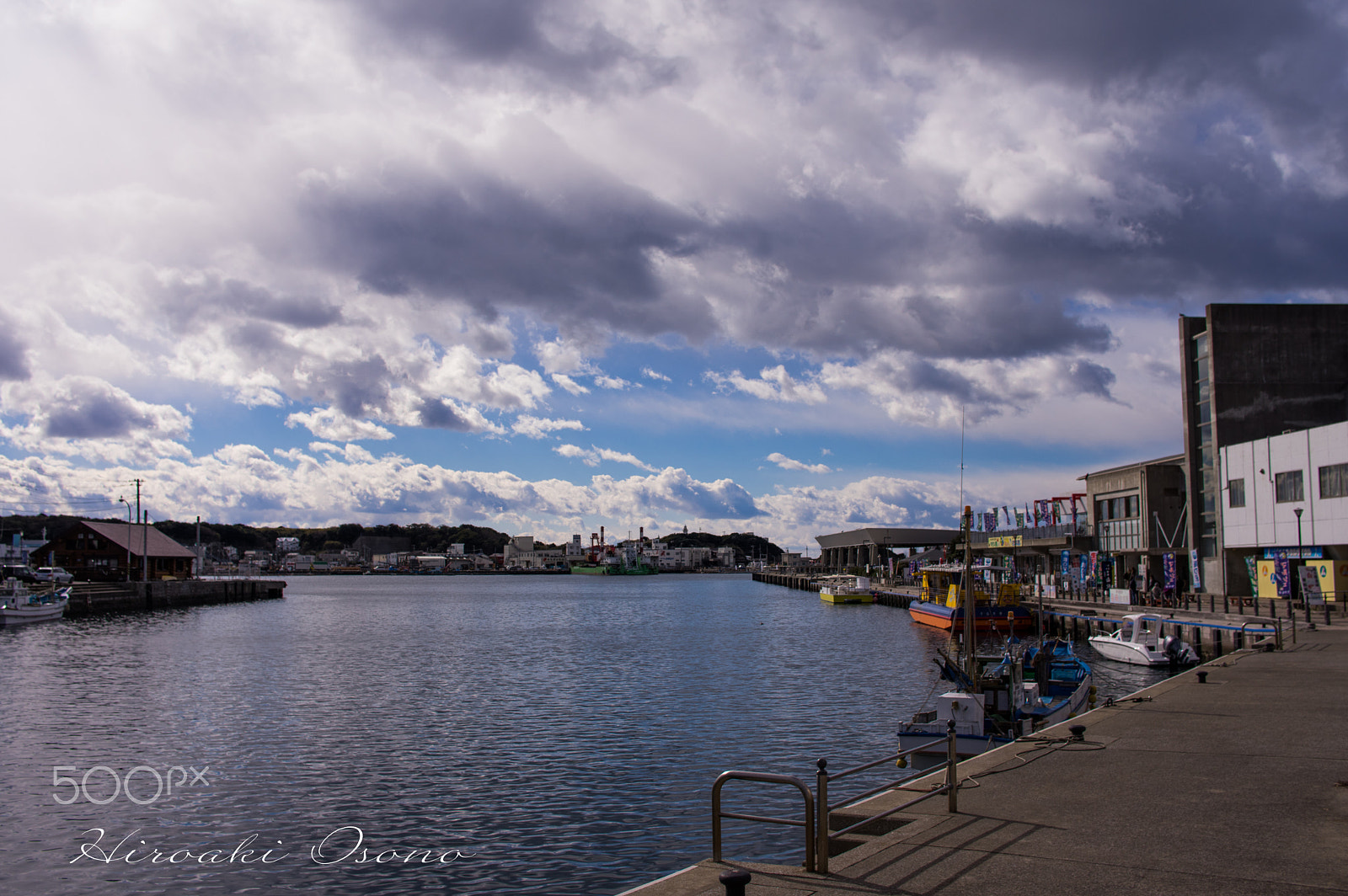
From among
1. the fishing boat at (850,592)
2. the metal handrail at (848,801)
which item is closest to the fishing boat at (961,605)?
the fishing boat at (850,592)

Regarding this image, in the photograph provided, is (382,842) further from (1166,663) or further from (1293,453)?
(1293,453)

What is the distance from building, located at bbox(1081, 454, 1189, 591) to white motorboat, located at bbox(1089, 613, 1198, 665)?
30.3 meters

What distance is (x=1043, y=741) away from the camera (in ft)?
60.4

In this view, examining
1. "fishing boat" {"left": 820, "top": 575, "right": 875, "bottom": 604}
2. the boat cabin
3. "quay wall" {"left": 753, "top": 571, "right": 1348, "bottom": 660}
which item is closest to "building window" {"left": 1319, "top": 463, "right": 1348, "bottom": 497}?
"quay wall" {"left": 753, "top": 571, "right": 1348, "bottom": 660}

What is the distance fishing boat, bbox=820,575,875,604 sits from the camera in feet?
381

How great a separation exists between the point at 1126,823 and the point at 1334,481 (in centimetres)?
5493

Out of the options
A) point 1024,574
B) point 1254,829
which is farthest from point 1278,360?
point 1254,829

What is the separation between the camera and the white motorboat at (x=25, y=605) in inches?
2963

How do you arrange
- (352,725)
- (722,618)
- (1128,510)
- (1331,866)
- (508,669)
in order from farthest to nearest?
(722,618) → (1128,510) → (508,669) → (352,725) → (1331,866)

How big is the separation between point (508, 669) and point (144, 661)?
21.0 m

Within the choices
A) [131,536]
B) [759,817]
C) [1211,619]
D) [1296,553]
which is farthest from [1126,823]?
[131,536]

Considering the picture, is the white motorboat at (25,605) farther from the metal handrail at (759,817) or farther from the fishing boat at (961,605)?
the metal handrail at (759,817)

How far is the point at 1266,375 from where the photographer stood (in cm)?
6756

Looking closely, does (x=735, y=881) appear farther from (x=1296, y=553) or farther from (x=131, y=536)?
(x=131, y=536)
